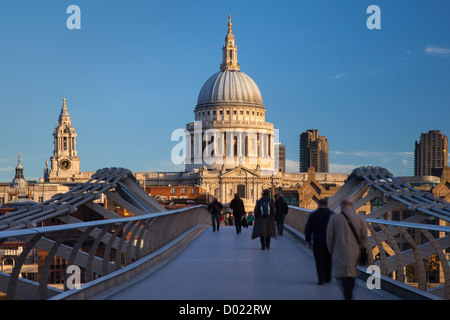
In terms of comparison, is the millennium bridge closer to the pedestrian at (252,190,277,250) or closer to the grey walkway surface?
the grey walkway surface

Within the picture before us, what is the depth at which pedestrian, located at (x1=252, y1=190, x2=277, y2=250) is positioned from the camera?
2014 cm

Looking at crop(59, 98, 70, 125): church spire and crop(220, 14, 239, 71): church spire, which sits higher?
→ crop(220, 14, 239, 71): church spire

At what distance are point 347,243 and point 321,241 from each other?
8.65 feet

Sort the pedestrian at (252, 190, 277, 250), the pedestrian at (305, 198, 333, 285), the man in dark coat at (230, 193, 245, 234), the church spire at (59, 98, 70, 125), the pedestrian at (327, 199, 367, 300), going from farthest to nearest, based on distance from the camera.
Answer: the church spire at (59, 98, 70, 125) → the man in dark coat at (230, 193, 245, 234) → the pedestrian at (252, 190, 277, 250) → the pedestrian at (305, 198, 333, 285) → the pedestrian at (327, 199, 367, 300)

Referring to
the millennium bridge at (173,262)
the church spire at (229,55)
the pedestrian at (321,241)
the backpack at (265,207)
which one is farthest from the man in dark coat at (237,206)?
the church spire at (229,55)

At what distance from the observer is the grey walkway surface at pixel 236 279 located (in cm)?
1173

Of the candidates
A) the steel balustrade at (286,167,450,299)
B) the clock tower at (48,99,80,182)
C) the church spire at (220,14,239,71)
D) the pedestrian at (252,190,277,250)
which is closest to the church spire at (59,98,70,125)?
the clock tower at (48,99,80,182)

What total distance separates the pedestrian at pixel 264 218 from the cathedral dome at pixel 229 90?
157m

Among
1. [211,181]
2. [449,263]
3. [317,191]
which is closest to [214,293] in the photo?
[449,263]

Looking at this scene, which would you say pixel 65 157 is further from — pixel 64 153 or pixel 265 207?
pixel 265 207

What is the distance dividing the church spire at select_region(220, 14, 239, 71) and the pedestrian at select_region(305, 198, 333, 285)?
173m
